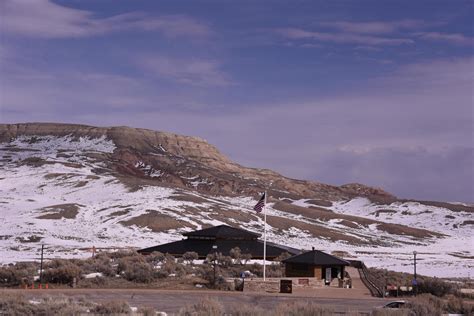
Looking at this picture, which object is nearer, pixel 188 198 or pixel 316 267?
pixel 316 267

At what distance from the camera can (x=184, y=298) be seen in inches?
1142

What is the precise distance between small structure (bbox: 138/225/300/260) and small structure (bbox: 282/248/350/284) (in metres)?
8.55

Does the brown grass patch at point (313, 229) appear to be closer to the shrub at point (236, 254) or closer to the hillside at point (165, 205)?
the hillside at point (165, 205)

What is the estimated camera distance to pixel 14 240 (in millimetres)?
68625

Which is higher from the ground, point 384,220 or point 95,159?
point 95,159

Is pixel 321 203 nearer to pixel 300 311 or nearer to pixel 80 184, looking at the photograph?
pixel 80 184

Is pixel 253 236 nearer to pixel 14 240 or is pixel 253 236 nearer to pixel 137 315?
pixel 14 240

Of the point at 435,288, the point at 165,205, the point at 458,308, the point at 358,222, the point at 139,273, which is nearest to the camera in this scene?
the point at 458,308

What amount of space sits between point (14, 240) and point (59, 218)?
15899mm

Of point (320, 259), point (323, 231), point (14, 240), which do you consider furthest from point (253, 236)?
point (323, 231)

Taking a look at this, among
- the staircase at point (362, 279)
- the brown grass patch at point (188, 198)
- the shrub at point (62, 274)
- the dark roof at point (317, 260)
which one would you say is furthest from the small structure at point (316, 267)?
the brown grass patch at point (188, 198)

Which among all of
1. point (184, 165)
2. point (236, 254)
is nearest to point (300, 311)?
point (236, 254)

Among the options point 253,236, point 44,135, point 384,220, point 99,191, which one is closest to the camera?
point 253,236

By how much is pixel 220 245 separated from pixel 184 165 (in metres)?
104
